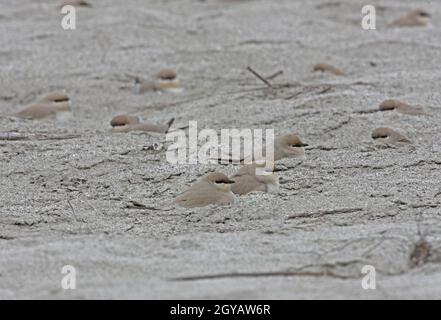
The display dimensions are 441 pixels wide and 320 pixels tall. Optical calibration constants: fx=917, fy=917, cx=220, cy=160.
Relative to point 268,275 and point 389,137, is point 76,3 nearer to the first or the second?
point 389,137

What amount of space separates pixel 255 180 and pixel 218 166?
311 mm

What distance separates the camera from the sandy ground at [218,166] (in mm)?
2375

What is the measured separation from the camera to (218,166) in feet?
11.1

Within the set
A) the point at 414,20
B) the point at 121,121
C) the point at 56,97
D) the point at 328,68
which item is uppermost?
the point at 414,20

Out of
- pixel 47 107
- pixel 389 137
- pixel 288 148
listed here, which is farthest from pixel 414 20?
pixel 47 107

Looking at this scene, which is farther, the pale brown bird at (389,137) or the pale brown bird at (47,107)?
the pale brown bird at (47,107)

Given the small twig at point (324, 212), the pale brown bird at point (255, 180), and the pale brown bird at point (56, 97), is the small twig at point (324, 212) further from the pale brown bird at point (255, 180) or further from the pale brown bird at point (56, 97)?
the pale brown bird at point (56, 97)

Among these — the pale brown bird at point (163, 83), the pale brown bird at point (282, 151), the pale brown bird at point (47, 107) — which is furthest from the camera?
the pale brown bird at point (163, 83)

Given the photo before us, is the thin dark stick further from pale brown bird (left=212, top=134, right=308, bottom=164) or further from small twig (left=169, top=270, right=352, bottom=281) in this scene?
small twig (left=169, top=270, right=352, bottom=281)

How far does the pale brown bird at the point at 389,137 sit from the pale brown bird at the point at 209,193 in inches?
27.9

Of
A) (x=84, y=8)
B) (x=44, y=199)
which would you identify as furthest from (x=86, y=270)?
(x=84, y=8)

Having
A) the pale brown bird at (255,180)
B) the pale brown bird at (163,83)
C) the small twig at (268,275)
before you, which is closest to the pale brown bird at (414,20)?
the pale brown bird at (163,83)

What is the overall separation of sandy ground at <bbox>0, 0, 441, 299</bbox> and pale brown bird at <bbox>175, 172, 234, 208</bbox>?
5 centimetres
